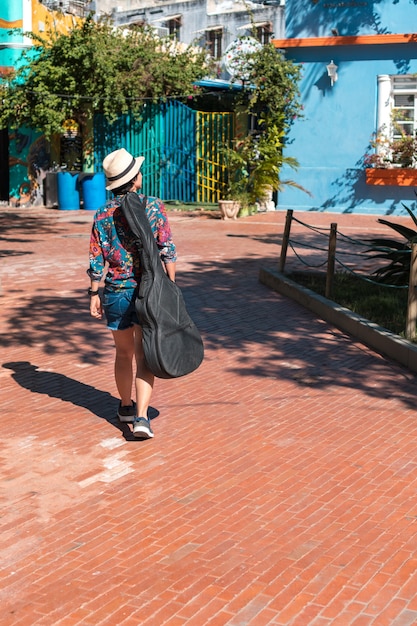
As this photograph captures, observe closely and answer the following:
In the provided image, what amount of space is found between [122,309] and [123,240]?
1.40ft

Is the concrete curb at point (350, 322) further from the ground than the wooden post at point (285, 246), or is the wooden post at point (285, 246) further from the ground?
the wooden post at point (285, 246)

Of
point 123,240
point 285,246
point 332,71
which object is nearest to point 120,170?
point 123,240

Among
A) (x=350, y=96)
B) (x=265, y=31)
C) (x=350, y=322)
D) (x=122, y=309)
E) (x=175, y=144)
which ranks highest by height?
(x=265, y=31)

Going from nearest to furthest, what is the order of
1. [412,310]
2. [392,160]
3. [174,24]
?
[412,310], [392,160], [174,24]

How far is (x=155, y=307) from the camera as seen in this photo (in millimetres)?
5793

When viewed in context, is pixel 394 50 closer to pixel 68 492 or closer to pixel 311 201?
pixel 311 201

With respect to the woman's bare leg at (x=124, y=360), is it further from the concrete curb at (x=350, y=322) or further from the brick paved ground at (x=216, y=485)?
the concrete curb at (x=350, y=322)

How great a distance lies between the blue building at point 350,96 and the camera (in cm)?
1972

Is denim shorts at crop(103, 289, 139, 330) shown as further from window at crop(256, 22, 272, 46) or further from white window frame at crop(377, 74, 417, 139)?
window at crop(256, 22, 272, 46)

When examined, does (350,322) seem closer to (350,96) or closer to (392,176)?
(392,176)

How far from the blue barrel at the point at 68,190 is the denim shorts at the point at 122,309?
1629cm

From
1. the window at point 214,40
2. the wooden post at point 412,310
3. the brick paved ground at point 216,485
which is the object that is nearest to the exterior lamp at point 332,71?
the brick paved ground at point 216,485

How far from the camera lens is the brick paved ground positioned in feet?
13.5

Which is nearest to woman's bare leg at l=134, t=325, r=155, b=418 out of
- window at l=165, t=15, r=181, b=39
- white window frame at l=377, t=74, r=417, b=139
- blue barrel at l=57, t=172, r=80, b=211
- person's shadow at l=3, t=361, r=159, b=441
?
person's shadow at l=3, t=361, r=159, b=441
